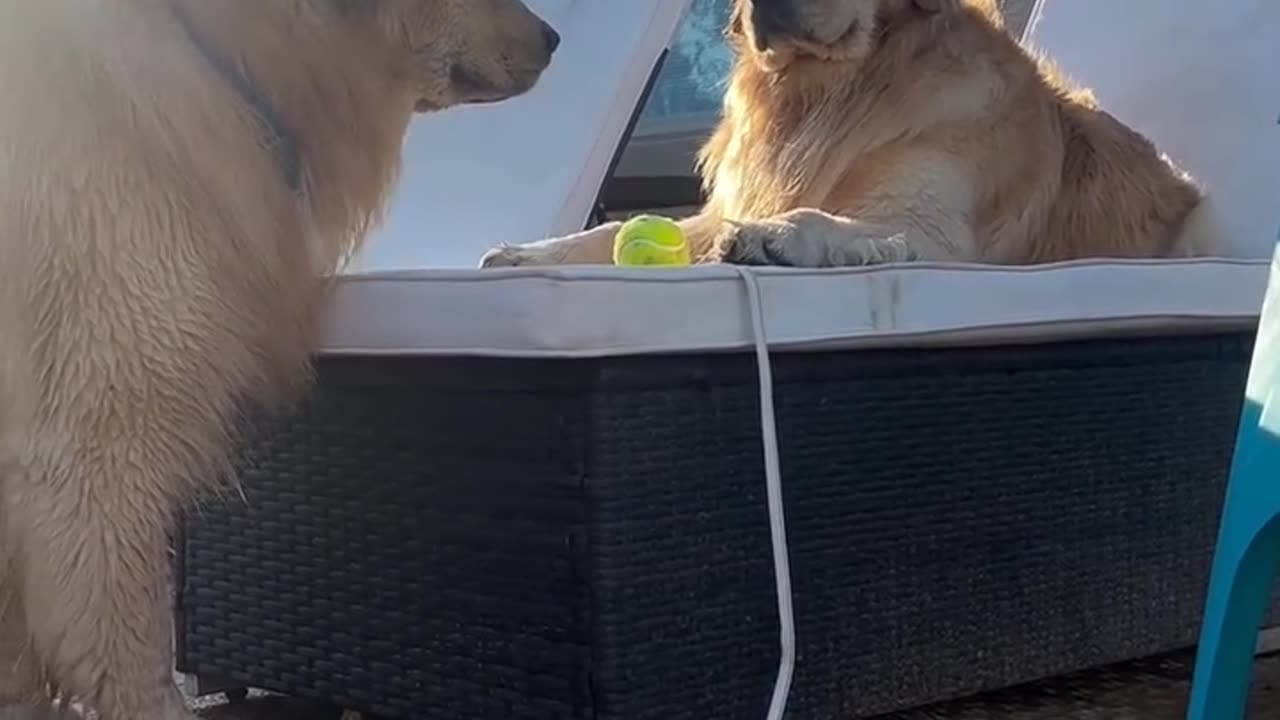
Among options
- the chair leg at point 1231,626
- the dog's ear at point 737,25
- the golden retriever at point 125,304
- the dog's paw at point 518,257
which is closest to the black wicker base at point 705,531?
the golden retriever at point 125,304

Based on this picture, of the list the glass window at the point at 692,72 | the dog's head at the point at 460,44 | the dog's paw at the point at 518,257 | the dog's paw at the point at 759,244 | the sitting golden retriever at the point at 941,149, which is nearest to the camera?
the dog's head at the point at 460,44

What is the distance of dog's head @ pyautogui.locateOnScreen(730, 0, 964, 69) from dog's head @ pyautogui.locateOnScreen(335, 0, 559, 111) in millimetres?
632

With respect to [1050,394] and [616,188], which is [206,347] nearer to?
[1050,394]

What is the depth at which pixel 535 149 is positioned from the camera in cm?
393

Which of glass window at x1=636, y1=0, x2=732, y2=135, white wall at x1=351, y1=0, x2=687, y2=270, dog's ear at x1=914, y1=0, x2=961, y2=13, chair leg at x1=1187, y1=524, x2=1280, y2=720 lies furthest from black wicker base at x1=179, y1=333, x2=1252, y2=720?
glass window at x1=636, y1=0, x2=732, y2=135

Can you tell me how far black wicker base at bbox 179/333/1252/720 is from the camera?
5.63ft

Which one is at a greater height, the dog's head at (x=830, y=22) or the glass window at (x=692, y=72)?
the glass window at (x=692, y=72)

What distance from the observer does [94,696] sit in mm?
1765

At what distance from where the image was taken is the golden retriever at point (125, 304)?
1728 mm

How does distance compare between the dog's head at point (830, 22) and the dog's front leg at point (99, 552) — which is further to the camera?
the dog's head at point (830, 22)

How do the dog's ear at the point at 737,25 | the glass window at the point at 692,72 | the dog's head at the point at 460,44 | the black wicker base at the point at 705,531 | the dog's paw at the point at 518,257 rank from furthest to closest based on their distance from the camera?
the glass window at the point at 692,72
the dog's ear at the point at 737,25
the dog's paw at the point at 518,257
the dog's head at the point at 460,44
the black wicker base at the point at 705,531

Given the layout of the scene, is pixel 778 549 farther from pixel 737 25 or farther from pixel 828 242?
pixel 737 25

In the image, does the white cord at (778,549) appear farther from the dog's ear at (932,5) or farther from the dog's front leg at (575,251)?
the dog's ear at (932,5)

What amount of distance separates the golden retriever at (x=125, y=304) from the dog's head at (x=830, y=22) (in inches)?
44.4
